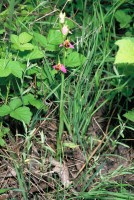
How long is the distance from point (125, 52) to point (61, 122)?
0.49 m

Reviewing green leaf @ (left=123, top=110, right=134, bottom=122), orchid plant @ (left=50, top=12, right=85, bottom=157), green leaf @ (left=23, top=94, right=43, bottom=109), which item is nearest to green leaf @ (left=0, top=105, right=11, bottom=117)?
green leaf @ (left=23, top=94, right=43, bottom=109)

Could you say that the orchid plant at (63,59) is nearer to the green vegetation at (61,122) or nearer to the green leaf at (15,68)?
the green vegetation at (61,122)

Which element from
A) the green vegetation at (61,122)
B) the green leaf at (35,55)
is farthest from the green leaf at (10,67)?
the green leaf at (35,55)

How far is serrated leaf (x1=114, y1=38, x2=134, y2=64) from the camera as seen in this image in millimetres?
1527

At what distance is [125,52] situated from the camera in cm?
156

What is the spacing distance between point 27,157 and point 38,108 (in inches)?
10.3

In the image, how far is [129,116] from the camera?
1.87m

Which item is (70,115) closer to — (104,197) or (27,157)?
(27,157)

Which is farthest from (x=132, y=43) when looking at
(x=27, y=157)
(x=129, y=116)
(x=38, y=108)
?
(x=27, y=157)

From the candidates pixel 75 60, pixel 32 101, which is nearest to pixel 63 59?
pixel 75 60

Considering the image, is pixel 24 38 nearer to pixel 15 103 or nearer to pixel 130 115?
pixel 15 103

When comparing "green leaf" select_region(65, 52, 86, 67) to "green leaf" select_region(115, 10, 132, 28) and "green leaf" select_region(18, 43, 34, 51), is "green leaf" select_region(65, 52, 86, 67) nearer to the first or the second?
"green leaf" select_region(18, 43, 34, 51)

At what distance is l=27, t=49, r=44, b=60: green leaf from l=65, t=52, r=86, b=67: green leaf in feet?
0.48

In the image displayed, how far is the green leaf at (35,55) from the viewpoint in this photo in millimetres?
1897
